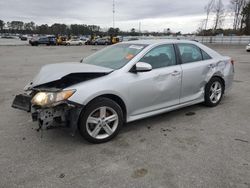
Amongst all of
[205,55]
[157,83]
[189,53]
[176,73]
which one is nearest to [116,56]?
[157,83]

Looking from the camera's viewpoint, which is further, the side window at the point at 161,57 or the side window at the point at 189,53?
the side window at the point at 189,53

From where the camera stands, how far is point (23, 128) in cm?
425

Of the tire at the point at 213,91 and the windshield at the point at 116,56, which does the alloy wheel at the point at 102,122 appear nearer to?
the windshield at the point at 116,56

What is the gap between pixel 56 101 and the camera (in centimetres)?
327

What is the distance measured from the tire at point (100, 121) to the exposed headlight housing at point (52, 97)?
342mm

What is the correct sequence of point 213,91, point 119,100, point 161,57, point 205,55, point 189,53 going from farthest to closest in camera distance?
1. point 213,91
2. point 205,55
3. point 189,53
4. point 161,57
5. point 119,100

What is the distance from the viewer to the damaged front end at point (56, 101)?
3.30 metres

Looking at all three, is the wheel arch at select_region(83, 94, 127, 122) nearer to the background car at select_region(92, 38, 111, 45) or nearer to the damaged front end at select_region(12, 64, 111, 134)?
the damaged front end at select_region(12, 64, 111, 134)

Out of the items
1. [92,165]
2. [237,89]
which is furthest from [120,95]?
[237,89]

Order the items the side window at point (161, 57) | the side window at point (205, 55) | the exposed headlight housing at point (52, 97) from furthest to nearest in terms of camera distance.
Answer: the side window at point (205, 55) → the side window at point (161, 57) → the exposed headlight housing at point (52, 97)

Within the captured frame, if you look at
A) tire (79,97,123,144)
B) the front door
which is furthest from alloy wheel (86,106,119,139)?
the front door

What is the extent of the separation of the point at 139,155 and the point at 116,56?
190 cm

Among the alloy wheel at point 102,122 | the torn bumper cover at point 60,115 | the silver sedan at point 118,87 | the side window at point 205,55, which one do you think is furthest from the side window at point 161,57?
the torn bumper cover at point 60,115

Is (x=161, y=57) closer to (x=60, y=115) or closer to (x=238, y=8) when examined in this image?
(x=60, y=115)
